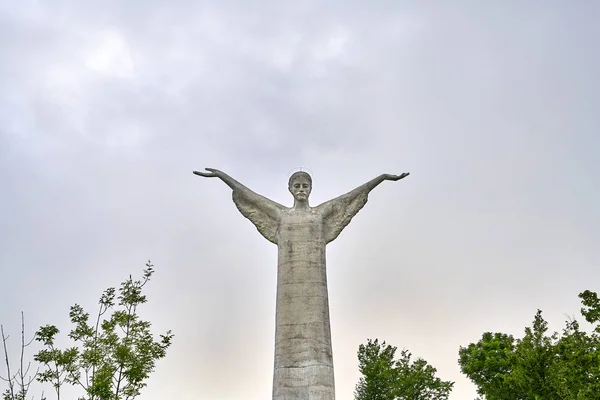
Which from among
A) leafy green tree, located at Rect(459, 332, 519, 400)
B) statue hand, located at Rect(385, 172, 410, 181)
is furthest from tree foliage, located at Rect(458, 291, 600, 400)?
statue hand, located at Rect(385, 172, 410, 181)

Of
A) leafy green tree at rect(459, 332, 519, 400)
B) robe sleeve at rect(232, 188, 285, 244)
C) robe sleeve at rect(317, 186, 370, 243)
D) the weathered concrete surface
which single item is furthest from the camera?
leafy green tree at rect(459, 332, 519, 400)

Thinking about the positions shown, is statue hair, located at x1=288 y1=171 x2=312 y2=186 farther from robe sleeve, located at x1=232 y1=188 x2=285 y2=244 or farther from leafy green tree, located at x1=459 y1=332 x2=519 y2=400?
leafy green tree, located at x1=459 y1=332 x2=519 y2=400

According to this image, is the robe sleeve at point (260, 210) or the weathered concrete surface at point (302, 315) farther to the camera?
the robe sleeve at point (260, 210)

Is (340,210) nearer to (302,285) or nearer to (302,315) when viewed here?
(302,285)

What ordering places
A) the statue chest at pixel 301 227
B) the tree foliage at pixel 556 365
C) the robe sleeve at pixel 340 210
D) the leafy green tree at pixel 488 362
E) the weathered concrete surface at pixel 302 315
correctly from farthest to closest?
1. the leafy green tree at pixel 488 362
2. the tree foliage at pixel 556 365
3. the robe sleeve at pixel 340 210
4. the statue chest at pixel 301 227
5. the weathered concrete surface at pixel 302 315

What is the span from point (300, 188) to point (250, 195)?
4.45 ft

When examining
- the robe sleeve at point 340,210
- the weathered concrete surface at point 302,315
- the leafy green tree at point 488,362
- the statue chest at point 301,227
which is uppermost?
the leafy green tree at point 488,362

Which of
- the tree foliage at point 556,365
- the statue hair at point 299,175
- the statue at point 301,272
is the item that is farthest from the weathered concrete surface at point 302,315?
the tree foliage at point 556,365

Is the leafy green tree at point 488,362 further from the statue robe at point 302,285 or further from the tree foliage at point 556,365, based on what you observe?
the statue robe at point 302,285

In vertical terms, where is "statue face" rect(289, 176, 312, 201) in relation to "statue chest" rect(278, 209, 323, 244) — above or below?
above

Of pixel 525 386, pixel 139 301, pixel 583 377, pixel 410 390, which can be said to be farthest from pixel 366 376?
pixel 139 301

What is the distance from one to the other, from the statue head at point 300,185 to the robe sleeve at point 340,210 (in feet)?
1.68

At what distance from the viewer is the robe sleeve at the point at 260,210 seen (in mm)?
16672

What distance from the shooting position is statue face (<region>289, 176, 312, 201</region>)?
16.6 meters
